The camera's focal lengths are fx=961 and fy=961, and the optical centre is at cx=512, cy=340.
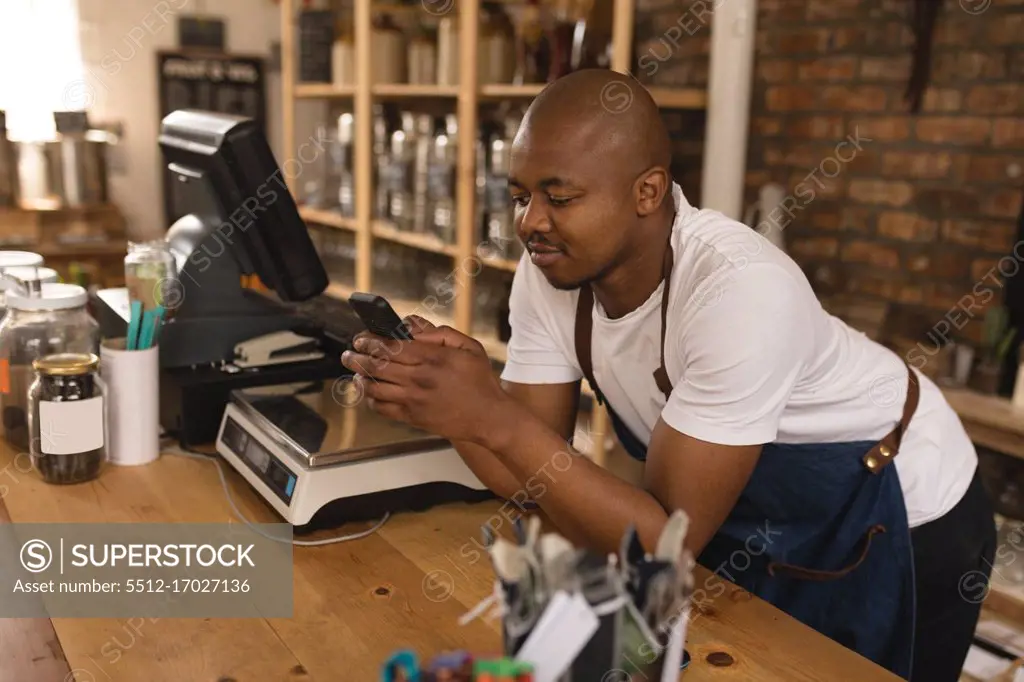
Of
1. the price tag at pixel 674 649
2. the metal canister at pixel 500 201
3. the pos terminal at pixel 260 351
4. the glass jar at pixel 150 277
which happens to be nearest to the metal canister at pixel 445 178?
the metal canister at pixel 500 201

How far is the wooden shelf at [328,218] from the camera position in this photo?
140 inches

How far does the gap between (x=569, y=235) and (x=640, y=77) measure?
1.87 metres

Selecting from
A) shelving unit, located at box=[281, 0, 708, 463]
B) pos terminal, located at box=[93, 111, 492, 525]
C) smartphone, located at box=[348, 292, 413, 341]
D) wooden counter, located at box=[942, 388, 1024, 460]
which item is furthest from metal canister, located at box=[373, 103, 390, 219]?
smartphone, located at box=[348, 292, 413, 341]

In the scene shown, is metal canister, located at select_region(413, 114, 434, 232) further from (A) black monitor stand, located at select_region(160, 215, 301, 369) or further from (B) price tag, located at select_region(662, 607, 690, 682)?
(B) price tag, located at select_region(662, 607, 690, 682)

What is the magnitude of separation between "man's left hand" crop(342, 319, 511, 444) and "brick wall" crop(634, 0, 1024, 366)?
1.71 m

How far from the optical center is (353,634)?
3.13 feet

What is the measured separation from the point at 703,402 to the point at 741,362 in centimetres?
6

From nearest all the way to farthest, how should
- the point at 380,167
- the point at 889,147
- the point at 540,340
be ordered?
the point at 540,340 → the point at 889,147 → the point at 380,167

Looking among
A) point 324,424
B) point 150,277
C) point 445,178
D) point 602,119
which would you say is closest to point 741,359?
point 602,119

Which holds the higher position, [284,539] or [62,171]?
[62,171]

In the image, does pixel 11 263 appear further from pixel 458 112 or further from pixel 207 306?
pixel 458 112

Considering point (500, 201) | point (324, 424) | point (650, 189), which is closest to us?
point (650, 189)

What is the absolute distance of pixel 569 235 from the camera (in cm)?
115

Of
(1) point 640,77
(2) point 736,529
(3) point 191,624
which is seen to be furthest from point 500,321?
(3) point 191,624
